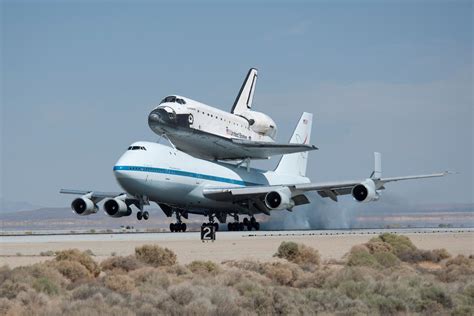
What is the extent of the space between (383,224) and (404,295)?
200 ft

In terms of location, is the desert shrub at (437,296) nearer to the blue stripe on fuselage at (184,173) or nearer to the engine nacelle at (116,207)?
the blue stripe on fuselage at (184,173)

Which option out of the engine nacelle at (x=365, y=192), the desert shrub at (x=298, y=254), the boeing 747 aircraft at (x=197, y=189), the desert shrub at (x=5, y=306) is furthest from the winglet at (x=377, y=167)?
the desert shrub at (x=5, y=306)

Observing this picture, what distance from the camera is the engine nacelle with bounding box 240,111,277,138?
252 feet

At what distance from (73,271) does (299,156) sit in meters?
53.0

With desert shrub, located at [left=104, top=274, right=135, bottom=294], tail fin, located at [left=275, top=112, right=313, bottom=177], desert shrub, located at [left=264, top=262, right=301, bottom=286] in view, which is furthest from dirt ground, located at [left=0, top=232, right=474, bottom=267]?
tail fin, located at [left=275, top=112, right=313, bottom=177]

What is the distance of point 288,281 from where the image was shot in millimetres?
24766

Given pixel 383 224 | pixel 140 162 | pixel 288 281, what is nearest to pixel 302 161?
pixel 383 224

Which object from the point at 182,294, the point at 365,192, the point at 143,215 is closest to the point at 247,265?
the point at 182,294

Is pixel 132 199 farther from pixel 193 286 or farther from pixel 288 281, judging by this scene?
pixel 193 286

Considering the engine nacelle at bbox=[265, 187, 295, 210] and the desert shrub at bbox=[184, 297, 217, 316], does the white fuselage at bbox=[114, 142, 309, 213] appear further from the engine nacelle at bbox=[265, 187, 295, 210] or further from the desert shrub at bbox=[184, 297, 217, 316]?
the desert shrub at bbox=[184, 297, 217, 316]

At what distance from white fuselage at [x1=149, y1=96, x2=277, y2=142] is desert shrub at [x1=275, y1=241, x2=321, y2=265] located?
32.8 m

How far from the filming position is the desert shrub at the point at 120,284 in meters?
21.6

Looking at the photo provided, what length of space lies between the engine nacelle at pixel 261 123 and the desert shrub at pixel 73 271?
169 ft

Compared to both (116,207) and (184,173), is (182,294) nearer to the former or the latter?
(184,173)
